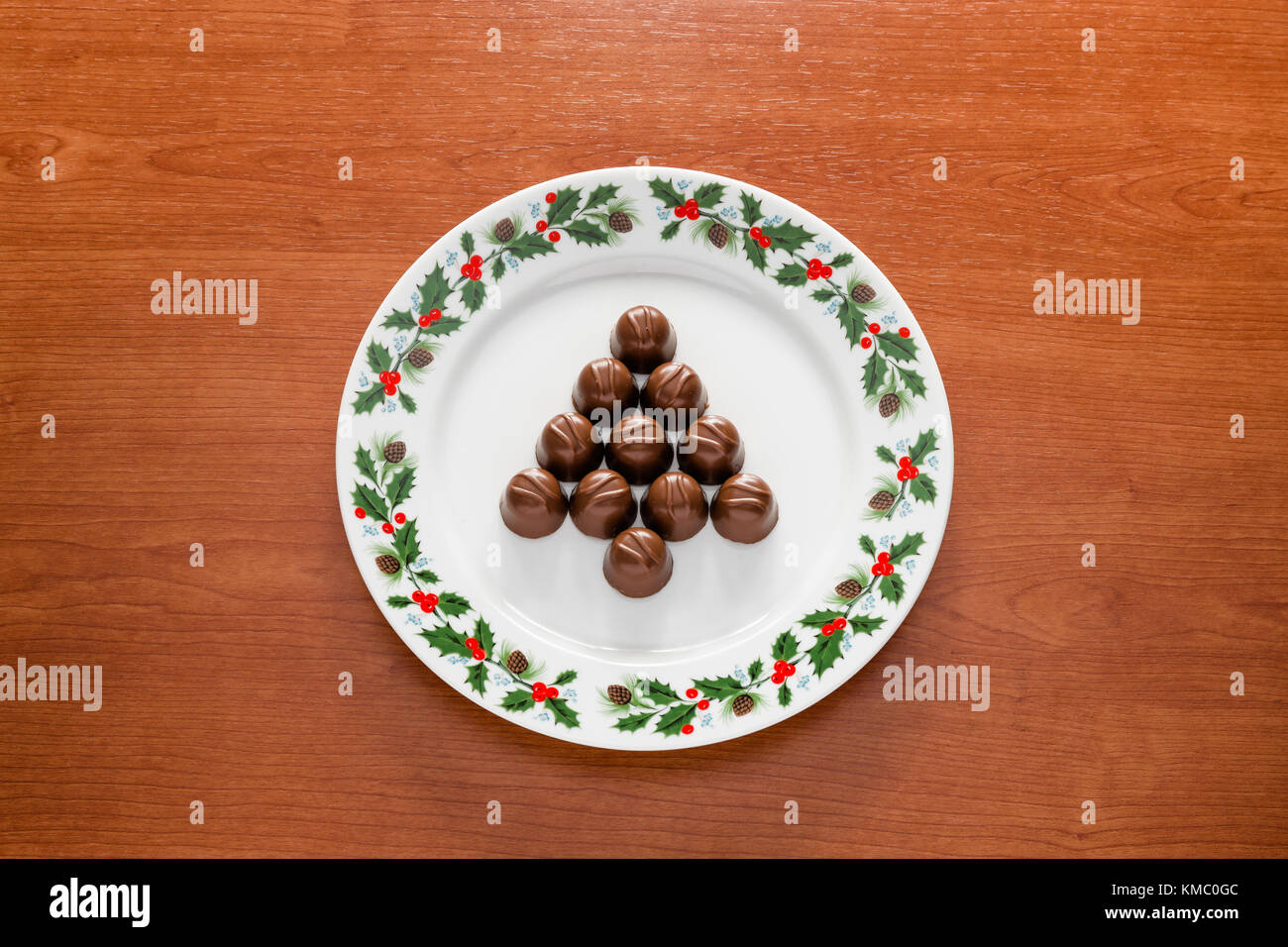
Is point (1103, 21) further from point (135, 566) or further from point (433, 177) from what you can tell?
point (135, 566)

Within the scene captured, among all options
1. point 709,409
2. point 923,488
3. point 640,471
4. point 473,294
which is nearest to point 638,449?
point 640,471

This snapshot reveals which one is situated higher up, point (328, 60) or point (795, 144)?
point (328, 60)

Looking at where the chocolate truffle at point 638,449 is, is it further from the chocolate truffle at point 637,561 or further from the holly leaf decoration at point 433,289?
the holly leaf decoration at point 433,289

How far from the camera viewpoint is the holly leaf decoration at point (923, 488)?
192 cm

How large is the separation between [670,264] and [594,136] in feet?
1.17

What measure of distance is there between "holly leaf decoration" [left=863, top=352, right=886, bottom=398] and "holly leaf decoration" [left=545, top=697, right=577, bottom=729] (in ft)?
3.05

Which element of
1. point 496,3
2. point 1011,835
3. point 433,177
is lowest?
point 1011,835

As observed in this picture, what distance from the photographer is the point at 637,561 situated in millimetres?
1809

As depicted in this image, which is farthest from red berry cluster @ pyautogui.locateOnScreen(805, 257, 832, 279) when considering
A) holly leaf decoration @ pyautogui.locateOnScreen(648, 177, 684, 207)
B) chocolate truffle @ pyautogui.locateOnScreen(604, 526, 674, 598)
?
chocolate truffle @ pyautogui.locateOnScreen(604, 526, 674, 598)

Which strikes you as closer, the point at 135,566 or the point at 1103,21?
the point at 135,566

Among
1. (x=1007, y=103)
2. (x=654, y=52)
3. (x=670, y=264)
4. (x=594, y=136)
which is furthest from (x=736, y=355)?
(x=1007, y=103)

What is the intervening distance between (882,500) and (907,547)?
0.11 meters

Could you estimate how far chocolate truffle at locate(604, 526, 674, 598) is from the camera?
5.94ft

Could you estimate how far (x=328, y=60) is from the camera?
6.87 feet
